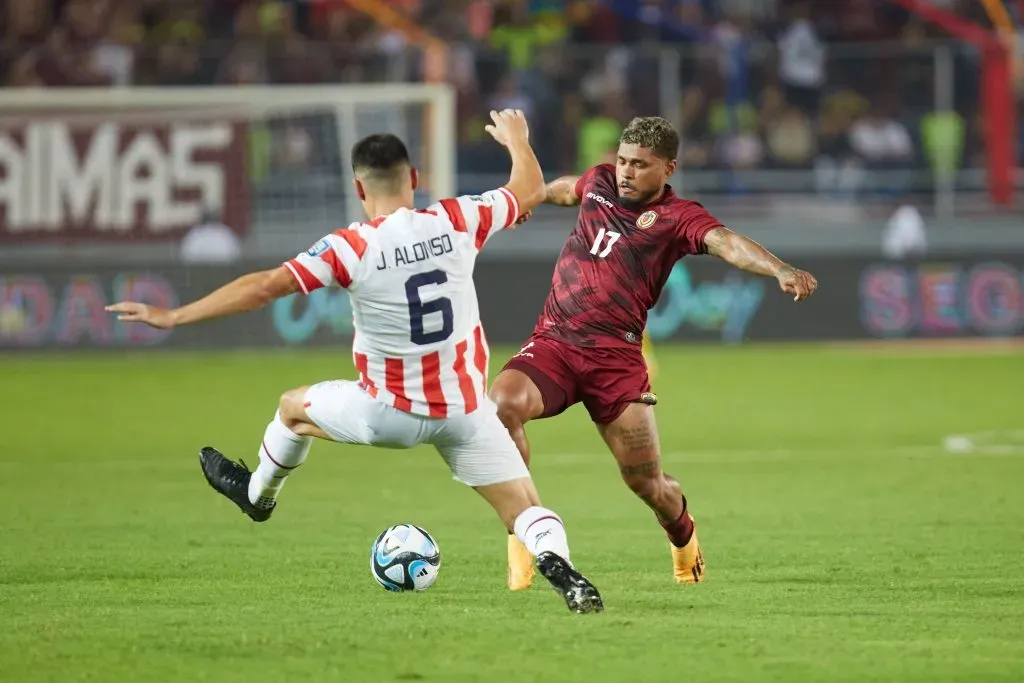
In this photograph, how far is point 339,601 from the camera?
7.03 metres

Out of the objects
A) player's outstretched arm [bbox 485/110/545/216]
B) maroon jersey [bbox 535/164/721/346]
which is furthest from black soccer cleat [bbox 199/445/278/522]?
player's outstretched arm [bbox 485/110/545/216]

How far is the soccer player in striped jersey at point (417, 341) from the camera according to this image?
659cm

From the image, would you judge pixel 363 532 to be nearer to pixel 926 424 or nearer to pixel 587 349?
pixel 587 349

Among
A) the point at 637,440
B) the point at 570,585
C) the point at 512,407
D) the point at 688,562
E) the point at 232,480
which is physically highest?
the point at 512,407

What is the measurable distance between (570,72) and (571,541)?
13618mm

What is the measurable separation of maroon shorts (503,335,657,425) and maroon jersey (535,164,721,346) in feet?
0.23

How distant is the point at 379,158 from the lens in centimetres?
665

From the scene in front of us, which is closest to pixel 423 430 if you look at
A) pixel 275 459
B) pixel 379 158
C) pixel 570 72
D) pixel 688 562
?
pixel 275 459

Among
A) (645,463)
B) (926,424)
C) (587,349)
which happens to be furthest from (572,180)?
(926,424)

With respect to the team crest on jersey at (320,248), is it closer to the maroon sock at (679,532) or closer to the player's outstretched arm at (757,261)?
the player's outstretched arm at (757,261)

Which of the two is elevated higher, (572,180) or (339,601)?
(572,180)

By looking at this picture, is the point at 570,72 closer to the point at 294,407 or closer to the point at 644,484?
the point at 644,484

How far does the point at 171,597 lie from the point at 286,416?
0.87 meters

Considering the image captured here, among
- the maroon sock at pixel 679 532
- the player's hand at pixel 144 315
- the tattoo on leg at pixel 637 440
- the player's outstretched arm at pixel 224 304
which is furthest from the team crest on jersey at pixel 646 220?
the player's hand at pixel 144 315
